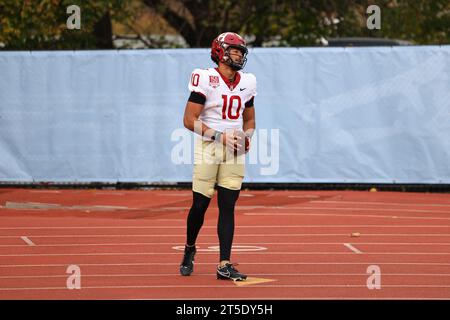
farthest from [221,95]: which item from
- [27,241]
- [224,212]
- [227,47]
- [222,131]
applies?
[27,241]

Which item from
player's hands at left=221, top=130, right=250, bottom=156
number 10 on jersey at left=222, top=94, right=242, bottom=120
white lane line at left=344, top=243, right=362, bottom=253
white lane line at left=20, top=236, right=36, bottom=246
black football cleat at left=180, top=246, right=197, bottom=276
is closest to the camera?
player's hands at left=221, top=130, right=250, bottom=156

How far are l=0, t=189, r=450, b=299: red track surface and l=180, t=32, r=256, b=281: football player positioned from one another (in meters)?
0.59

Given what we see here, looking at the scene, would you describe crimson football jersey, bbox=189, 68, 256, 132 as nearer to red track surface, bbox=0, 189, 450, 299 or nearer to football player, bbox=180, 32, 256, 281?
football player, bbox=180, 32, 256, 281

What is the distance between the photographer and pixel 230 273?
10.1m

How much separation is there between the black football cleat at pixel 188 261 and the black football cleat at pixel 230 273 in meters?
0.39

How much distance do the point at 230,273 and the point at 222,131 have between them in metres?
1.25

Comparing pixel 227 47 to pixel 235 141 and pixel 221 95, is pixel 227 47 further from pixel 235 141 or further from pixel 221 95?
pixel 235 141

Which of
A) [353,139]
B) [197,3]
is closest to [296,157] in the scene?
[353,139]

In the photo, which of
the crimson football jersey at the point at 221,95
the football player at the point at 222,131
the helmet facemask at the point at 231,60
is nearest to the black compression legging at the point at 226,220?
the football player at the point at 222,131

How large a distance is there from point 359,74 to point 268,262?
7832 mm

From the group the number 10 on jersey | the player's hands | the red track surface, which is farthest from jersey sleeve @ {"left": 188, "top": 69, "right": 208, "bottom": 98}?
the red track surface

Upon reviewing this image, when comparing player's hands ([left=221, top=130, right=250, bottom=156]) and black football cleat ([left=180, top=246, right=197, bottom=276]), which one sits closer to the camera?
player's hands ([left=221, top=130, right=250, bottom=156])

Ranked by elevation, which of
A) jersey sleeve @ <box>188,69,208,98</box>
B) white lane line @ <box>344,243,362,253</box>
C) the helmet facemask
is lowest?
white lane line @ <box>344,243,362,253</box>

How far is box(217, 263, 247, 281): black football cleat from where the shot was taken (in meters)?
10.1
